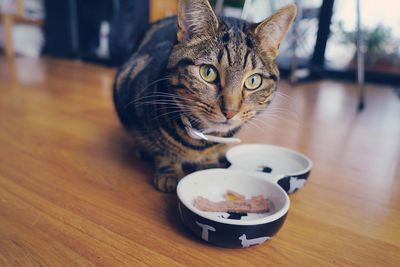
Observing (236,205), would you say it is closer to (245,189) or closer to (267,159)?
(245,189)

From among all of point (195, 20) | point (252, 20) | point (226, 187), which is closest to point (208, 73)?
point (195, 20)

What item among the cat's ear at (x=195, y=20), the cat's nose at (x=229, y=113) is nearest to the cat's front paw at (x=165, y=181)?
the cat's nose at (x=229, y=113)

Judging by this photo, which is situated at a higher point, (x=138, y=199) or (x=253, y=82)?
(x=253, y=82)

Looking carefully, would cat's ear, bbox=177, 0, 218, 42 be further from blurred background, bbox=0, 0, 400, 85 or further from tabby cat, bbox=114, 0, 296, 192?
blurred background, bbox=0, 0, 400, 85

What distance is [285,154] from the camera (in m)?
0.98

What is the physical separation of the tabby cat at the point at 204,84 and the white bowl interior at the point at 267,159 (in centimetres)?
7

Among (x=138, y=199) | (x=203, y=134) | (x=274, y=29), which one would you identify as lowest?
(x=138, y=199)

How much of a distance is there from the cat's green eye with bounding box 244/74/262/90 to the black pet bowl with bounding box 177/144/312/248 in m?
0.23

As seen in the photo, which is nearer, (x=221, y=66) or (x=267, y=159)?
(x=221, y=66)

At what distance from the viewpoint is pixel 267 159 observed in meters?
0.98

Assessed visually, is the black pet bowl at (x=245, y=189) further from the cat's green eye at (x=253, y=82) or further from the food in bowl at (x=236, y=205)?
the cat's green eye at (x=253, y=82)

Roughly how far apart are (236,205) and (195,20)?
491mm

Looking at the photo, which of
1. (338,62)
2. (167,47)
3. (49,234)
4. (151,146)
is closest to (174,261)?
(49,234)

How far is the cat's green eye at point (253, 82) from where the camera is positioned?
30.6 inches
